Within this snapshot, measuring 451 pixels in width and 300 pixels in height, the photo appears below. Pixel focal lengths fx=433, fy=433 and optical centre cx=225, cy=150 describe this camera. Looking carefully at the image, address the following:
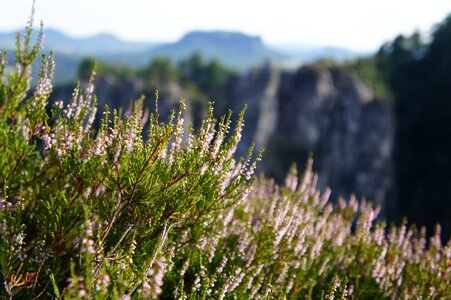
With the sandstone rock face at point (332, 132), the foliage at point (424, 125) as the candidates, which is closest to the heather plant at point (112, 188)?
the sandstone rock face at point (332, 132)

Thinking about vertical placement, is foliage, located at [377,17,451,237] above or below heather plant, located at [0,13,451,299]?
above

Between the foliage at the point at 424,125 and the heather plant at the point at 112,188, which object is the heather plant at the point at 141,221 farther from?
the foliage at the point at 424,125

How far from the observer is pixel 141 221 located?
4762mm

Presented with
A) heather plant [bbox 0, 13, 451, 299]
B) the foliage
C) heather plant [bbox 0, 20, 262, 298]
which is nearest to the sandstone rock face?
the foliage

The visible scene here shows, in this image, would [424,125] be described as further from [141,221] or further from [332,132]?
[141,221]

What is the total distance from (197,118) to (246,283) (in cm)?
6994

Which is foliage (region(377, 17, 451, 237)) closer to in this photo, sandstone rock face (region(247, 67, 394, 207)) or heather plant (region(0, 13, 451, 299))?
sandstone rock face (region(247, 67, 394, 207))

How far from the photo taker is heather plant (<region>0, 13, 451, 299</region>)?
13.9 feet

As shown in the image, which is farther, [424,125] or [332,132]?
[424,125]

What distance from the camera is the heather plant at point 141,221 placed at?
4.23 meters

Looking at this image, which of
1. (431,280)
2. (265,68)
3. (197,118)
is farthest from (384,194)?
(431,280)

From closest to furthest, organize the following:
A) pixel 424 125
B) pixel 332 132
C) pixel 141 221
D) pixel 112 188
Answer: pixel 112 188, pixel 141 221, pixel 332 132, pixel 424 125

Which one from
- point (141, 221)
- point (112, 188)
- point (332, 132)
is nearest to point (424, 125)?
point (332, 132)

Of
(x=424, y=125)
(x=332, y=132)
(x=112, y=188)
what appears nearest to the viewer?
(x=112, y=188)
